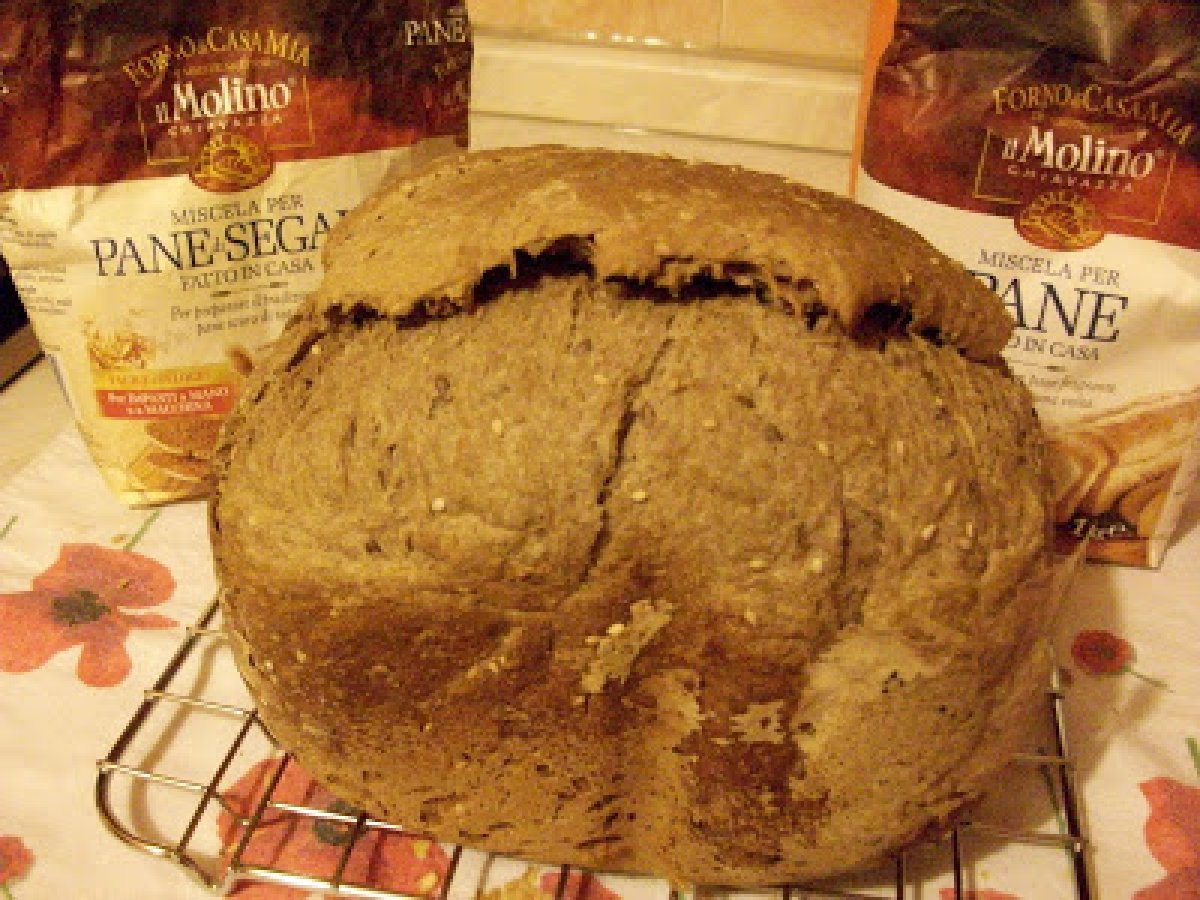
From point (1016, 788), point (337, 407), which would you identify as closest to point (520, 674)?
point (337, 407)

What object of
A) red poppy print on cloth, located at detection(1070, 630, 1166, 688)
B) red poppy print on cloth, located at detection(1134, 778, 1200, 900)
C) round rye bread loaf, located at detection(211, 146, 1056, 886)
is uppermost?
round rye bread loaf, located at detection(211, 146, 1056, 886)

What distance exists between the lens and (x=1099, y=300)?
113 cm

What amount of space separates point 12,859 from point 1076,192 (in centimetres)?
113

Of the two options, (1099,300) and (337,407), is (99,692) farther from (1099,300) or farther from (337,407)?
(1099,300)

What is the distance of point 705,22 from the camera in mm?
1448

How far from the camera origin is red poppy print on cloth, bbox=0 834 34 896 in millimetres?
844

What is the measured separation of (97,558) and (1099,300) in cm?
111

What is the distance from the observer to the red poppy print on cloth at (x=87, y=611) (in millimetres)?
1052

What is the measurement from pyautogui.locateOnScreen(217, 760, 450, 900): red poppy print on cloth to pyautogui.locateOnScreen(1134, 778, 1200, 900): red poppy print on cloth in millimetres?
575

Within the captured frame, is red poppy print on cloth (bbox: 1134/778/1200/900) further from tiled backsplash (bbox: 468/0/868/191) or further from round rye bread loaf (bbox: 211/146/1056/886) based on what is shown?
tiled backsplash (bbox: 468/0/868/191)

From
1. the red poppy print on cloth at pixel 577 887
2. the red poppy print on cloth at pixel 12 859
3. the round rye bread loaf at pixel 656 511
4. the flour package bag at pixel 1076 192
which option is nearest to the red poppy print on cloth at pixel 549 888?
the red poppy print on cloth at pixel 577 887

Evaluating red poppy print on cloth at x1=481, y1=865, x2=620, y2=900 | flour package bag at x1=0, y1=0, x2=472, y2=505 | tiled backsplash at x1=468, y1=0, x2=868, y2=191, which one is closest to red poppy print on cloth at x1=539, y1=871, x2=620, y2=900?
red poppy print on cloth at x1=481, y1=865, x2=620, y2=900

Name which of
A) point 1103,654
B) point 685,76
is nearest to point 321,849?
point 1103,654

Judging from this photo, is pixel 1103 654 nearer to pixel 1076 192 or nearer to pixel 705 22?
pixel 1076 192
